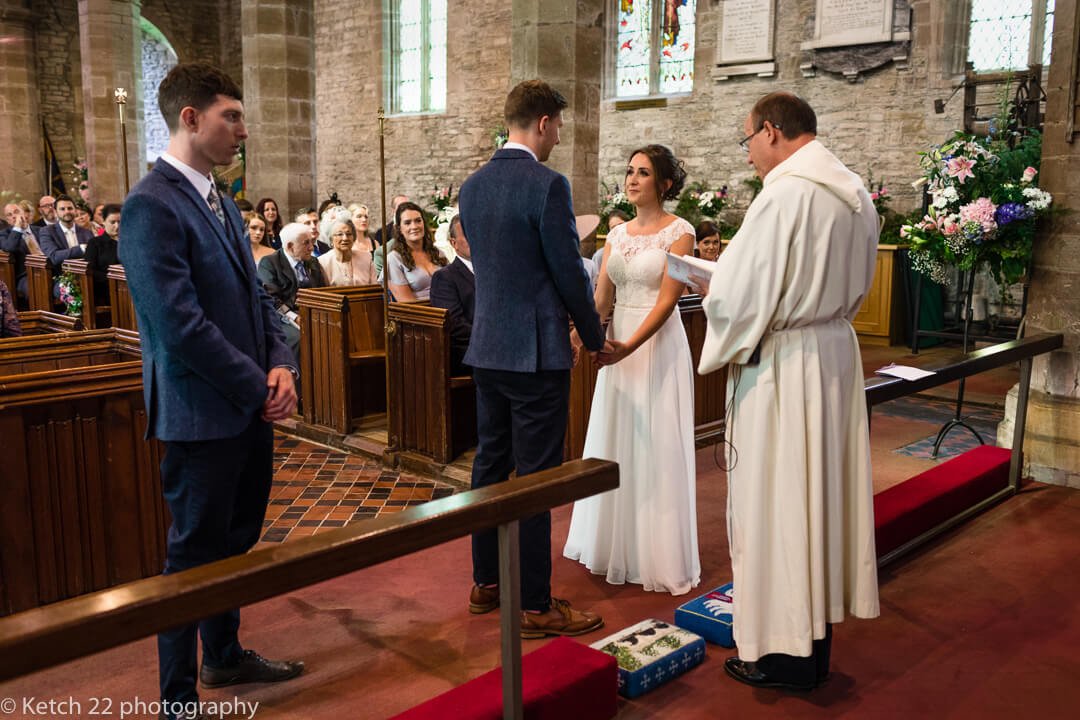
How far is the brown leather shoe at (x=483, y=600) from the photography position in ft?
10.5

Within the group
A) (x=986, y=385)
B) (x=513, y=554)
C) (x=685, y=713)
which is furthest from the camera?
(x=986, y=385)

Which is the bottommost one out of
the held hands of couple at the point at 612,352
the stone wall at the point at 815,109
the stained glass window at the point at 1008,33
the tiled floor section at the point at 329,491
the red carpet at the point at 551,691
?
the tiled floor section at the point at 329,491

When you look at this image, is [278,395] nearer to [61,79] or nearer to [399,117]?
[399,117]

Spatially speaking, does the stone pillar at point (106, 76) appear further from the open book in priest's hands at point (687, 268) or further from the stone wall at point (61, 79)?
the open book in priest's hands at point (687, 268)

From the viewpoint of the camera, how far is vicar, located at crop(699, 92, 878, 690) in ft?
8.18

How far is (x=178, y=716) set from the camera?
7.51ft

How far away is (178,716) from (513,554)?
0.93 meters

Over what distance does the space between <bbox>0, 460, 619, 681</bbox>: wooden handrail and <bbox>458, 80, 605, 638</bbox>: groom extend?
0.74 m

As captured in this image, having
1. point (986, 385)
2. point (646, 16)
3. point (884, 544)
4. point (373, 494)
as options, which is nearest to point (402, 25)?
point (646, 16)

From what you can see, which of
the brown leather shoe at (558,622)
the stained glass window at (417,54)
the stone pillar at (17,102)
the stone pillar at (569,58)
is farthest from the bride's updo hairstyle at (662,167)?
the stone pillar at (17,102)

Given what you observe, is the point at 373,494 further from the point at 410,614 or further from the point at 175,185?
the point at 175,185

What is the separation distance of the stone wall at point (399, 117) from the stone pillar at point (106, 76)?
351 centimetres

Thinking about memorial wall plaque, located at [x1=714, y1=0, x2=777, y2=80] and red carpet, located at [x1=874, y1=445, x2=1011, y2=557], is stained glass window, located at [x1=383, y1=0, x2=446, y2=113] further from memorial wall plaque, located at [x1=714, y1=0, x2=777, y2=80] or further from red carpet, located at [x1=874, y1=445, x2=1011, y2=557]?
red carpet, located at [x1=874, y1=445, x2=1011, y2=557]

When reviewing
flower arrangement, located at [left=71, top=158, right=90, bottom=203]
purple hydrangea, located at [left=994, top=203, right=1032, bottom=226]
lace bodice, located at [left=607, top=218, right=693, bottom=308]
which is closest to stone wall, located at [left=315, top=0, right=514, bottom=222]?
flower arrangement, located at [left=71, top=158, right=90, bottom=203]
